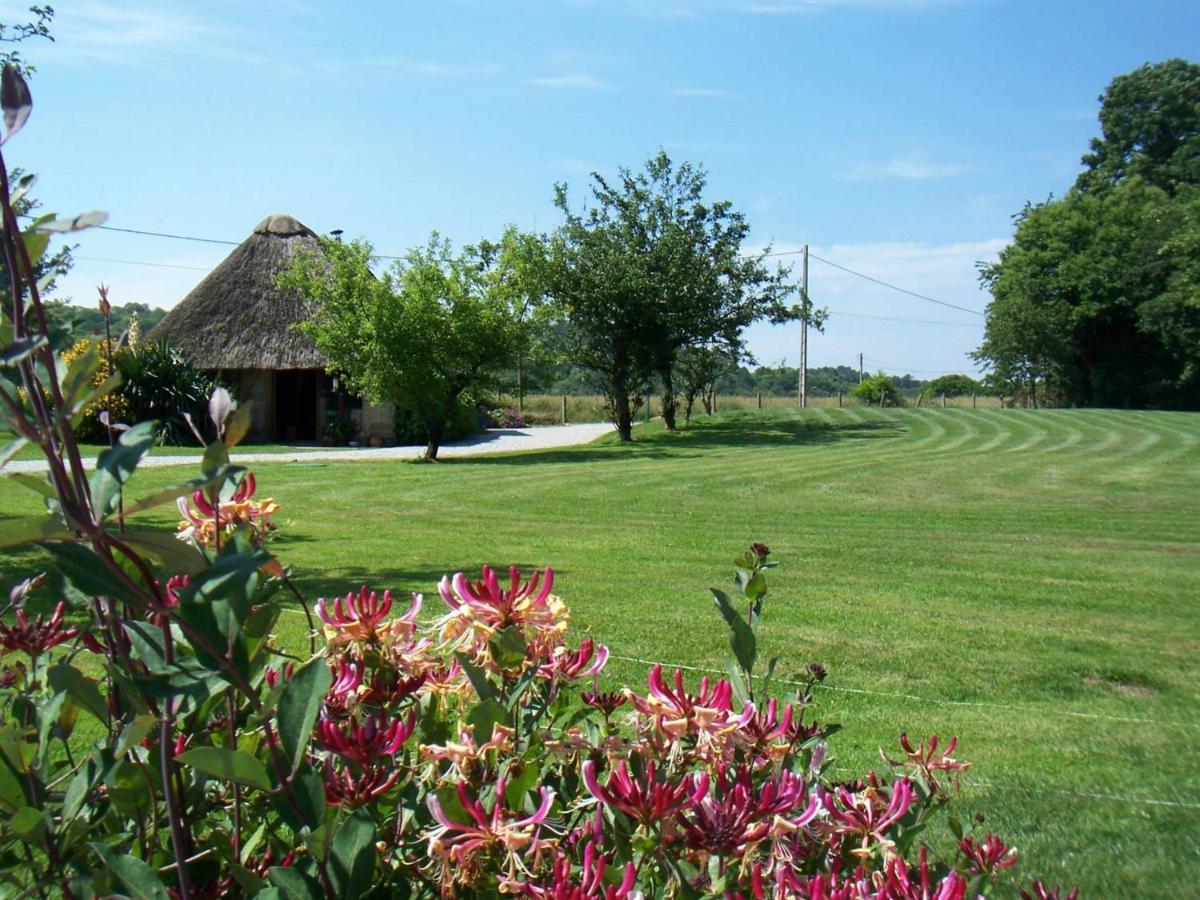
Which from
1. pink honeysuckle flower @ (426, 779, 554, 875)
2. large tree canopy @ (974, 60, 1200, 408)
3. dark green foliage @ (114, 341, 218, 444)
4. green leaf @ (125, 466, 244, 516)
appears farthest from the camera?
large tree canopy @ (974, 60, 1200, 408)

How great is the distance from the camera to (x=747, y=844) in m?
1.15

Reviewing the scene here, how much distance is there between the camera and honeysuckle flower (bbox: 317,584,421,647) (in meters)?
1.54

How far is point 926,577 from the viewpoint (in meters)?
9.00

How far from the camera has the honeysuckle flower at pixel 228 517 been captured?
5.24 ft

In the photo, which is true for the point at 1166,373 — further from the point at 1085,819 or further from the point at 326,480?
the point at 1085,819

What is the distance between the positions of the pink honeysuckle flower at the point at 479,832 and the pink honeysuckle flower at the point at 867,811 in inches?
16.3

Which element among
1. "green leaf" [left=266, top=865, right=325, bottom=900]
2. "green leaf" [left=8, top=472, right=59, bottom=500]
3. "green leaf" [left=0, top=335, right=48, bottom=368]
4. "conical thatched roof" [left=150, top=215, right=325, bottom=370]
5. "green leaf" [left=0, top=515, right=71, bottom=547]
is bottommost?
"green leaf" [left=266, top=865, right=325, bottom=900]

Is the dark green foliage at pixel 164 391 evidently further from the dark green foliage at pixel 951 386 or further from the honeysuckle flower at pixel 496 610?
the dark green foliage at pixel 951 386

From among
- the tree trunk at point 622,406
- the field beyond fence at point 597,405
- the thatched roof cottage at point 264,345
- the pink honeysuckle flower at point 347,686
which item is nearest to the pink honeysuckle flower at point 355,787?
the pink honeysuckle flower at point 347,686

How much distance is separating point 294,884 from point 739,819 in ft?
1.43

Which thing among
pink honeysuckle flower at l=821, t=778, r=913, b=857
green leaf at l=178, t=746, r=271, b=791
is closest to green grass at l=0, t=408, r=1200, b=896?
pink honeysuckle flower at l=821, t=778, r=913, b=857

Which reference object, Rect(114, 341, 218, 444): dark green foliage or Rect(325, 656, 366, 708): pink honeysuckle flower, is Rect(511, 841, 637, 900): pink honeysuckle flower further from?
Rect(114, 341, 218, 444): dark green foliage

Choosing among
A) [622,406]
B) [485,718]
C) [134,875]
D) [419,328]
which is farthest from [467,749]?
[622,406]

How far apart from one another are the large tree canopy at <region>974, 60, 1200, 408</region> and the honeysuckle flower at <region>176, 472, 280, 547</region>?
39.2 m
